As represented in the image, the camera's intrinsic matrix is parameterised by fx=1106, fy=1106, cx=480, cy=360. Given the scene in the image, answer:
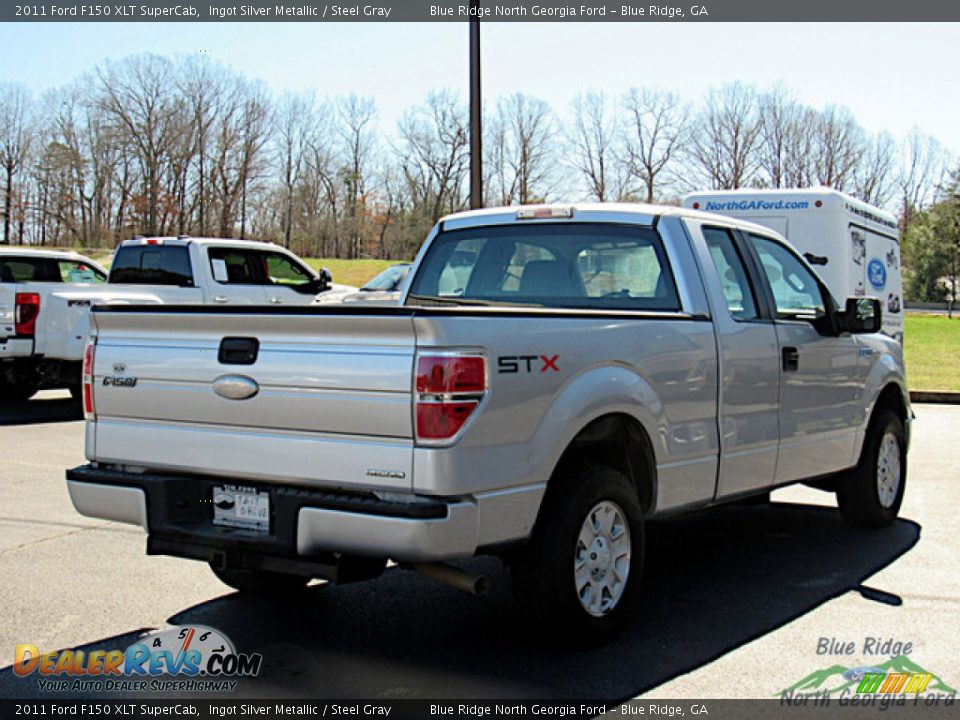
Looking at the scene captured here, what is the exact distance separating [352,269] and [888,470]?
55.2 metres

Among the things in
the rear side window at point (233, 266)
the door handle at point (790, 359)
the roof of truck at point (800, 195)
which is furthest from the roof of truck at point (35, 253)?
the door handle at point (790, 359)

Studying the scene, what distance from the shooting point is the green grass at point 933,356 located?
18.6 m

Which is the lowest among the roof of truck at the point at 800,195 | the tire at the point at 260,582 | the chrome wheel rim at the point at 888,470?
the tire at the point at 260,582

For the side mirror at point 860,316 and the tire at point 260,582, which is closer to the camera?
the tire at point 260,582

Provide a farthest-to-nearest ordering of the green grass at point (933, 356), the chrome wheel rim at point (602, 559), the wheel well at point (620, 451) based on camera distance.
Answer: the green grass at point (933, 356)
the wheel well at point (620, 451)
the chrome wheel rim at point (602, 559)

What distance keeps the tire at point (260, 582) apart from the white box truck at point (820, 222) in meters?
9.02

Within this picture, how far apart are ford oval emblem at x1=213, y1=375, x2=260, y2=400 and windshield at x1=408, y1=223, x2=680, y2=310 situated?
1.89 meters

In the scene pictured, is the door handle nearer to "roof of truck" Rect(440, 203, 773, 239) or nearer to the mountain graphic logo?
"roof of truck" Rect(440, 203, 773, 239)

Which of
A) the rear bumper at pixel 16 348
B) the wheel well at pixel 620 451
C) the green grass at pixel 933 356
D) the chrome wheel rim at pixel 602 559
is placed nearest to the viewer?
the chrome wheel rim at pixel 602 559

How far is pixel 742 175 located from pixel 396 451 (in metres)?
74.5

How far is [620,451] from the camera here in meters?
5.22

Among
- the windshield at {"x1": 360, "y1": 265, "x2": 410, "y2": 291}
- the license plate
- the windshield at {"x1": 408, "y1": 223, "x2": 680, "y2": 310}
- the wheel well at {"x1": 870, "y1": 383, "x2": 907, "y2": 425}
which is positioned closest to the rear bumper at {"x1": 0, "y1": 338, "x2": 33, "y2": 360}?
the windshield at {"x1": 408, "y1": 223, "x2": 680, "y2": 310}

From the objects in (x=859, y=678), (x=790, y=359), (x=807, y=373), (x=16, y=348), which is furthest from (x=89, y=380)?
(x=16, y=348)

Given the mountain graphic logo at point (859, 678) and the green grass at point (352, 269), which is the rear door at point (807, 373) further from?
the green grass at point (352, 269)
